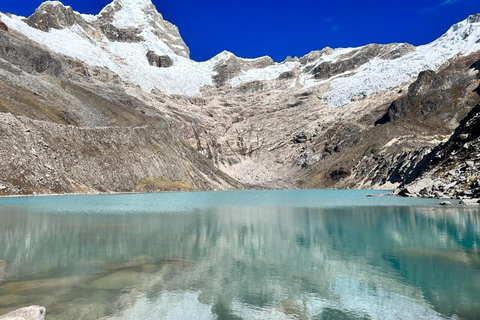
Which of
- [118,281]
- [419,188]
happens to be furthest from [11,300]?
[419,188]

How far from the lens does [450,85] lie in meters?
185

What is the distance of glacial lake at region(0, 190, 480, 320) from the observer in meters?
13.6

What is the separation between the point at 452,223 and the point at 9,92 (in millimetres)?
108740

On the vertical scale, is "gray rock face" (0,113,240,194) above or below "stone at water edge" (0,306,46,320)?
above

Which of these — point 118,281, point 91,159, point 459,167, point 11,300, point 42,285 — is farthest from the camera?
point 91,159

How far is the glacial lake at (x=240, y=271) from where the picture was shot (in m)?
13.6

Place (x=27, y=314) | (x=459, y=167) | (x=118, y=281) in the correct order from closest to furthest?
(x=27, y=314) → (x=118, y=281) → (x=459, y=167)

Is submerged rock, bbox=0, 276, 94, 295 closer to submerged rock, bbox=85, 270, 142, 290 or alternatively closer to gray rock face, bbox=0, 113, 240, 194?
submerged rock, bbox=85, 270, 142, 290

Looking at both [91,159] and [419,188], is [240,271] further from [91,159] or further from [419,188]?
[91,159]

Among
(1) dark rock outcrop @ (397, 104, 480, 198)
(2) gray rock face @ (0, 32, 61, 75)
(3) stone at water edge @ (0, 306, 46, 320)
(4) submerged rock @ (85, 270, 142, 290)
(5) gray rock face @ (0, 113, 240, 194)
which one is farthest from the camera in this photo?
(2) gray rock face @ (0, 32, 61, 75)

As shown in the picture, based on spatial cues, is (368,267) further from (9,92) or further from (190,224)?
(9,92)

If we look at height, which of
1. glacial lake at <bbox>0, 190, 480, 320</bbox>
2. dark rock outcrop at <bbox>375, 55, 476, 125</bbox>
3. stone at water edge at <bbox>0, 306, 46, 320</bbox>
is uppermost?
dark rock outcrop at <bbox>375, 55, 476, 125</bbox>

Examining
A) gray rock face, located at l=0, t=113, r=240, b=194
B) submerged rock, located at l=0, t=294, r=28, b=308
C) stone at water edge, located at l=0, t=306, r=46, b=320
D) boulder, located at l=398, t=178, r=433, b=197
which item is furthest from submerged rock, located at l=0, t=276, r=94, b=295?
boulder, located at l=398, t=178, r=433, b=197

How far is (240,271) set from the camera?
18.9m
